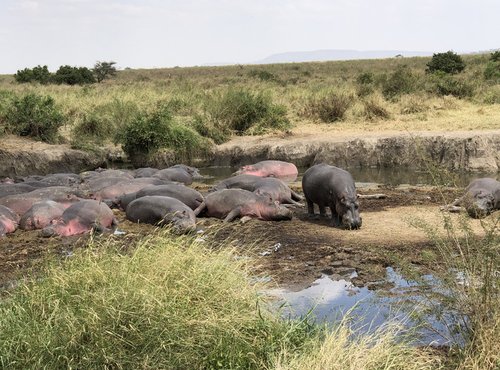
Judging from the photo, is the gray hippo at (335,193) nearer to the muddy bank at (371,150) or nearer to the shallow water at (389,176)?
the shallow water at (389,176)

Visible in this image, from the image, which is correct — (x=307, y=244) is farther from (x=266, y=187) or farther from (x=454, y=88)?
(x=454, y=88)

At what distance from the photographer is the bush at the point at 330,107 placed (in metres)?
19.9

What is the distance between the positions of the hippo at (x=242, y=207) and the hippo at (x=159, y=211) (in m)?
0.55

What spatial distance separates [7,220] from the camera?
9.50 meters

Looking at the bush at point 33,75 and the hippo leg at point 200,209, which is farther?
the bush at point 33,75

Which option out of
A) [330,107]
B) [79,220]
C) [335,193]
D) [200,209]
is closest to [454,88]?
[330,107]

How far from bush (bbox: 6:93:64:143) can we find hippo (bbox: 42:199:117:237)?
29.5 feet

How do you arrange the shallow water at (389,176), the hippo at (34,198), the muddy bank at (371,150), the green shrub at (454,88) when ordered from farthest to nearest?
the green shrub at (454,88)
the muddy bank at (371,150)
the shallow water at (389,176)
the hippo at (34,198)

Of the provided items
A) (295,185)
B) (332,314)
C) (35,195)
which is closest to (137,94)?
(295,185)

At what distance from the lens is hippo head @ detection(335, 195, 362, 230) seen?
8.98m

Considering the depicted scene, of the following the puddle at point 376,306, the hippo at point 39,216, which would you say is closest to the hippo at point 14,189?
the hippo at point 39,216

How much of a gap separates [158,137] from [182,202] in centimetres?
679

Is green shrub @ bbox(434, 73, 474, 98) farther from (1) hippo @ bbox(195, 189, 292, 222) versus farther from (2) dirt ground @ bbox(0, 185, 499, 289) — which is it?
(1) hippo @ bbox(195, 189, 292, 222)

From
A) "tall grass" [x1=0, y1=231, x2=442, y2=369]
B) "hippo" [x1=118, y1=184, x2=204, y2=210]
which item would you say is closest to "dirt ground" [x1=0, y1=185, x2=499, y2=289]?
"hippo" [x1=118, y1=184, x2=204, y2=210]
